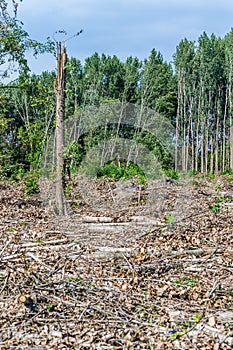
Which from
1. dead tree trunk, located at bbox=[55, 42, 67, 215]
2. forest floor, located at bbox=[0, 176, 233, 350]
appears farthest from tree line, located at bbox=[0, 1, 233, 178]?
forest floor, located at bbox=[0, 176, 233, 350]

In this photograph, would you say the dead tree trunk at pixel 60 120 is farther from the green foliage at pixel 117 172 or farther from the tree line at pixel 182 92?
the tree line at pixel 182 92

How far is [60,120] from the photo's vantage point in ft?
32.4

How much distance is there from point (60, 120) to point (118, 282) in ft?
17.9

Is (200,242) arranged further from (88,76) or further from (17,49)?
(88,76)

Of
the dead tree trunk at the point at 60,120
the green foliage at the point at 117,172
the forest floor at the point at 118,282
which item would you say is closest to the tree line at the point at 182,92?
the green foliage at the point at 117,172

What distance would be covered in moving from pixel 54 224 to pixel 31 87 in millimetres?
3672

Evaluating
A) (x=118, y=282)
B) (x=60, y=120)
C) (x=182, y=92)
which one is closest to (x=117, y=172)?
(x=60, y=120)

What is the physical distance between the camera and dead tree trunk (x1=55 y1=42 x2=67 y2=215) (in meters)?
9.84

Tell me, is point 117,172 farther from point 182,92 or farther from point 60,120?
point 182,92

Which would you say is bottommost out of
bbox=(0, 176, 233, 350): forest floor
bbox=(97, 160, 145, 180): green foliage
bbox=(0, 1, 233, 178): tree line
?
bbox=(0, 176, 233, 350): forest floor

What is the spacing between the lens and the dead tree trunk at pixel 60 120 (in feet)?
32.3

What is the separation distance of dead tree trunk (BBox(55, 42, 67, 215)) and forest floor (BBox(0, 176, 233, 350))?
1263 millimetres

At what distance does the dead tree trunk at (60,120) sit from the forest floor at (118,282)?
49.7 inches

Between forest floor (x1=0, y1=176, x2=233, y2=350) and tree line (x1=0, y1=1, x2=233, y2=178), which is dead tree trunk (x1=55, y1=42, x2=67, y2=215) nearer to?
forest floor (x1=0, y1=176, x2=233, y2=350)
